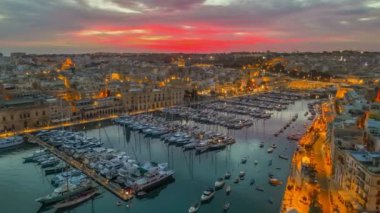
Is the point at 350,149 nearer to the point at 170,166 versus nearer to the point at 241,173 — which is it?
the point at 241,173

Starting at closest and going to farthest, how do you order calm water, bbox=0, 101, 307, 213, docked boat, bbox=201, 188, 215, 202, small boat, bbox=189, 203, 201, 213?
small boat, bbox=189, 203, 201, 213, calm water, bbox=0, 101, 307, 213, docked boat, bbox=201, 188, 215, 202

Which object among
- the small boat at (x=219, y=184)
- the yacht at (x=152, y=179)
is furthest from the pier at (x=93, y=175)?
the small boat at (x=219, y=184)

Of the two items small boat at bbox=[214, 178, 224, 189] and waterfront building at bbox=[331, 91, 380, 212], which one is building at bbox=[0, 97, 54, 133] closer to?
small boat at bbox=[214, 178, 224, 189]

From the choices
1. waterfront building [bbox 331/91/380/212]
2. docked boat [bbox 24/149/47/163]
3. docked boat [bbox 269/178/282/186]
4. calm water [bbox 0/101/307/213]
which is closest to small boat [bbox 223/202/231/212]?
calm water [bbox 0/101/307/213]

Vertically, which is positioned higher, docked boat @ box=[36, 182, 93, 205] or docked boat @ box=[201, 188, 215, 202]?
docked boat @ box=[36, 182, 93, 205]

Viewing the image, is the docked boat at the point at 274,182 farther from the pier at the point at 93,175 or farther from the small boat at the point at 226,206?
the pier at the point at 93,175
